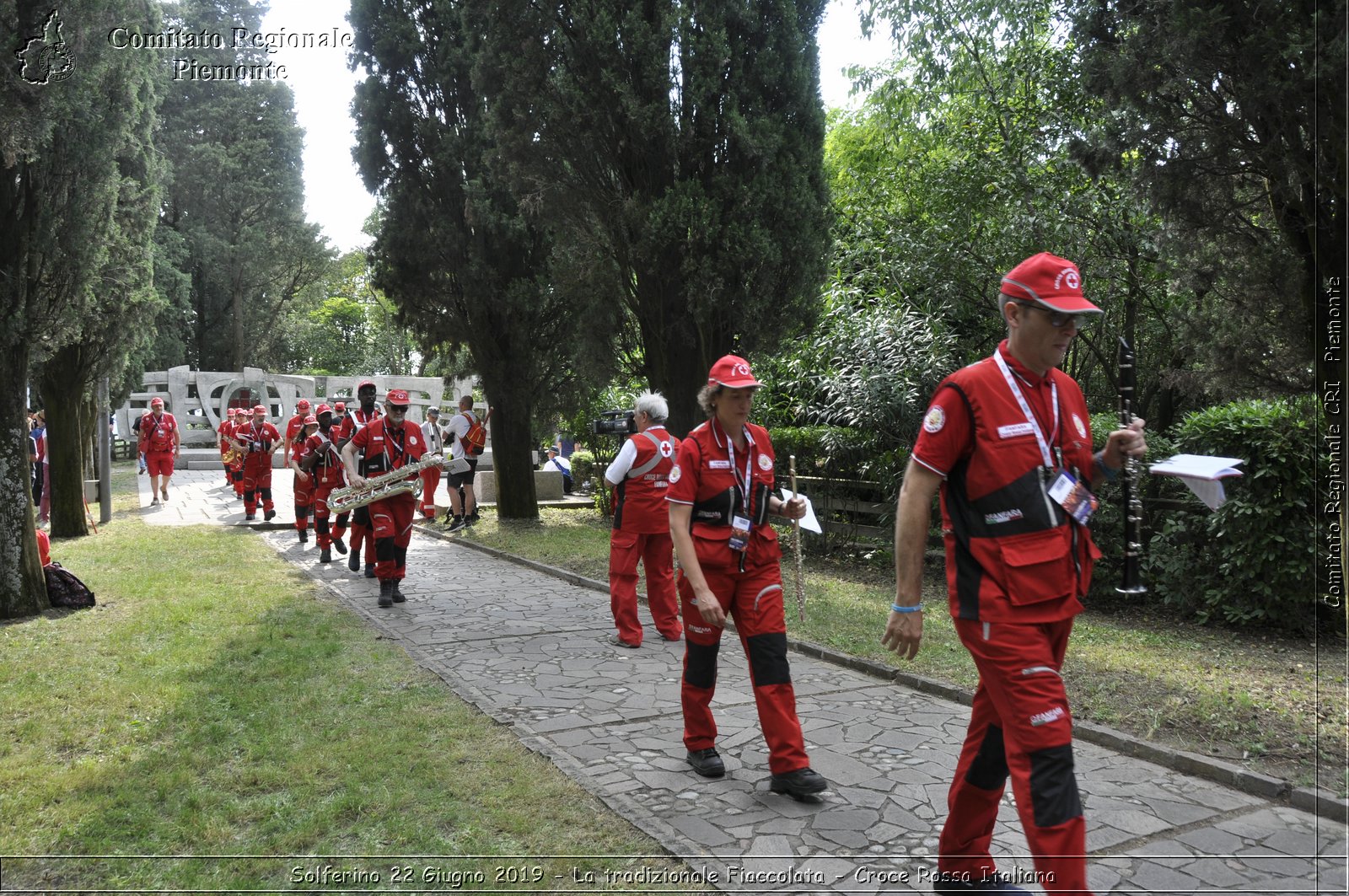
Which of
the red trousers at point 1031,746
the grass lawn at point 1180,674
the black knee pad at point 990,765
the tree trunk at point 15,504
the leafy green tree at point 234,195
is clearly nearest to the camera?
the red trousers at point 1031,746

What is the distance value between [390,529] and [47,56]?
202 inches

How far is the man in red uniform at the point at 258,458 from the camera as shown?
1716 centimetres

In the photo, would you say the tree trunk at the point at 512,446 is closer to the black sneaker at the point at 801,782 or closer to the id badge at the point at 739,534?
the id badge at the point at 739,534

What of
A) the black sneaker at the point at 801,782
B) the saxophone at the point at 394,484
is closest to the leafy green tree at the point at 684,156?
the saxophone at the point at 394,484

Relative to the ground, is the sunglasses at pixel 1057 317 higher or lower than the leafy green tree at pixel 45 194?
lower

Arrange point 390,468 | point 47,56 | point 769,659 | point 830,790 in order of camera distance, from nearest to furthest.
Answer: point 769,659, point 830,790, point 47,56, point 390,468

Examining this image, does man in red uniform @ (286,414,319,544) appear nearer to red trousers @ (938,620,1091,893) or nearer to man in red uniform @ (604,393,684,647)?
man in red uniform @ (604,393,684,647)

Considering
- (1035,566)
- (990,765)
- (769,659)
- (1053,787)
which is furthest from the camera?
(769,659)

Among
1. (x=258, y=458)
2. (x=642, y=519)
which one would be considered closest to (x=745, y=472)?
(x=642, y=519)

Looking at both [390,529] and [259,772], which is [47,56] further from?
[259,772]

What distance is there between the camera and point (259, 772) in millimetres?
4973

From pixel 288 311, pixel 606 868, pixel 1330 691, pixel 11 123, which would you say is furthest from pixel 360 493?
pixel 288 311

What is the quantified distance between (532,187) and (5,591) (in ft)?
24.5

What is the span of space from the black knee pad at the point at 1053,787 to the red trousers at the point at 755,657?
66.4 inches
